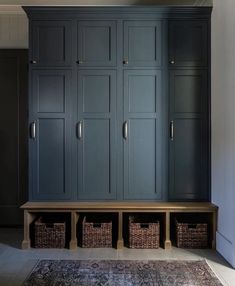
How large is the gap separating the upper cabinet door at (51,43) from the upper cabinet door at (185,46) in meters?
1.06

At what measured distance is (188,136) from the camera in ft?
11.5

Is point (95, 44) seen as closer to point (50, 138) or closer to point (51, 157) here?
point (50, 138)

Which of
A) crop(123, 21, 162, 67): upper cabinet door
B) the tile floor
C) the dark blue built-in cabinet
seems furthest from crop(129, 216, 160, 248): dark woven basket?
crop(123, 21, 162, 67): upper cabinet door

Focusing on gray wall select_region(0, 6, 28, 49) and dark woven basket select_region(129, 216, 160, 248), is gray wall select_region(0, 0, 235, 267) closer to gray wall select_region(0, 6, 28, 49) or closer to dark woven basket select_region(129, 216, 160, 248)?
dark woven basket select_region(129, 216, 160, 248)

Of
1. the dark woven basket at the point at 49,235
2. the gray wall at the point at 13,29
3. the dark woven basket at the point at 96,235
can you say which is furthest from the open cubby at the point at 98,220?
the gray wall at the point at 13,29

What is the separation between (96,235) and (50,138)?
43.0 inches

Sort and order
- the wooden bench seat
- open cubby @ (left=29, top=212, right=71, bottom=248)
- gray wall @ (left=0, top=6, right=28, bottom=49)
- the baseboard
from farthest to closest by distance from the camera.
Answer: gray wall @ (left=0, top=6, right=28, bottom=49), open cubby @ (left=29, top=212, right=71, bottom=248), the wooden bench seat, the baseboard

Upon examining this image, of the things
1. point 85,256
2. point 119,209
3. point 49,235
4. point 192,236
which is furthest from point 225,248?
point 49,235

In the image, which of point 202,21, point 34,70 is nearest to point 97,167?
point 34,70

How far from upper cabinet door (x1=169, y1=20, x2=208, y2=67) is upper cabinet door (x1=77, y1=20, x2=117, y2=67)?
0.62 m

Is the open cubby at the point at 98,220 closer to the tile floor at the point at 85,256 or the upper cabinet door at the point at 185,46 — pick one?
the tile floor at the point at 85,256

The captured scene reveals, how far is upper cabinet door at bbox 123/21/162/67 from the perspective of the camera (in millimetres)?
3484

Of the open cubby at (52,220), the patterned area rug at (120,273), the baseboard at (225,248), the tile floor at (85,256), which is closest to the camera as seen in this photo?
the patterned area rug at (120,273)

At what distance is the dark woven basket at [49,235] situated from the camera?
333cm
